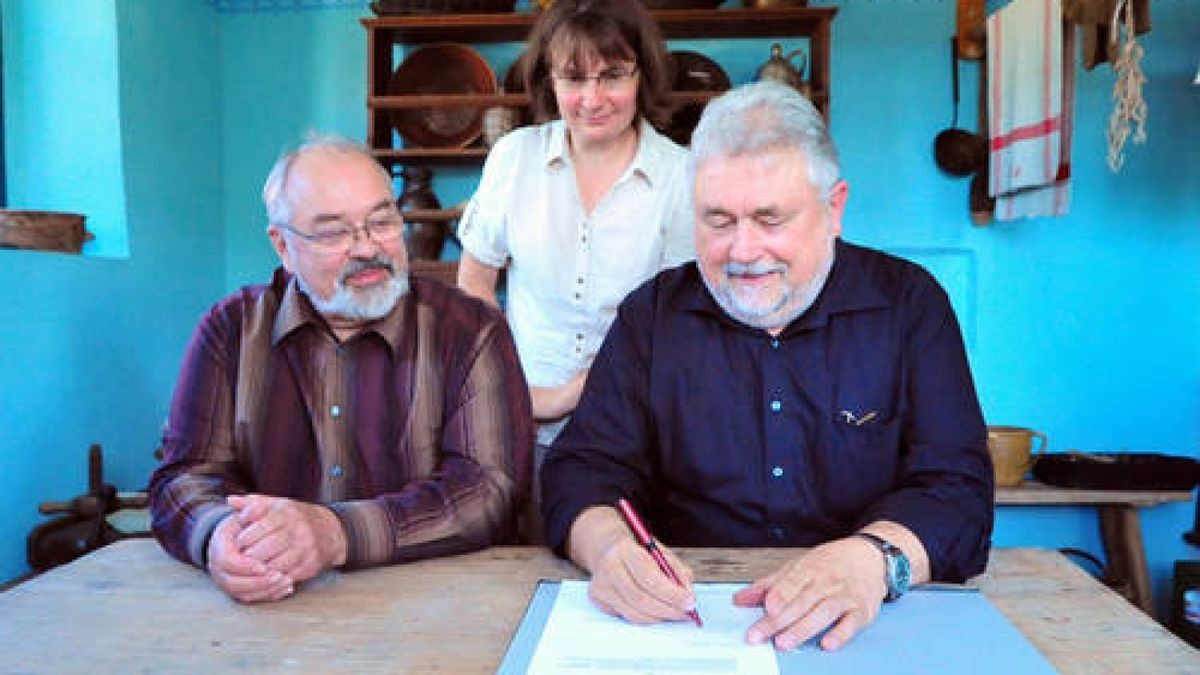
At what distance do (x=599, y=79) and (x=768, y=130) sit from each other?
2.29ft

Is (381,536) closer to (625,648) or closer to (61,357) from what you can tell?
(625,648)

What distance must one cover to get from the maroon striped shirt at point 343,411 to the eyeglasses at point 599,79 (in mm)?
689

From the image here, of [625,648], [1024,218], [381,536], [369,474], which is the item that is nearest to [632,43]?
[369,474]

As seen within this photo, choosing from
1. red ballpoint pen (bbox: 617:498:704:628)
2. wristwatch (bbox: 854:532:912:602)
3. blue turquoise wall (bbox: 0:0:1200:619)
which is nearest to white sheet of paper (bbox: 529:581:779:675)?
red ballpoint pen (bbox: 617:498:704:628)

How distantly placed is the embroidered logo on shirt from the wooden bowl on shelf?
2.65 metres

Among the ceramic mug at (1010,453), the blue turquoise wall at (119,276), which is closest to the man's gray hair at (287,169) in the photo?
the blue turquoise wall at (119,276)

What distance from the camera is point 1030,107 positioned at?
10.3ft

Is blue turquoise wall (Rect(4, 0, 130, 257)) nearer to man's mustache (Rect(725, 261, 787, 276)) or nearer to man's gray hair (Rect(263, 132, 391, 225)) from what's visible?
man's gray hair (Rect(263, 132, 391, 225))

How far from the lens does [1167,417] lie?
148 inches

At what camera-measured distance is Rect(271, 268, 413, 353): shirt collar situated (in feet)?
5.08

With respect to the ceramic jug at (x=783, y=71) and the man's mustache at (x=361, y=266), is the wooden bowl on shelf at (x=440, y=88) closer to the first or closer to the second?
the ceramic jug at (x=783, y=71)

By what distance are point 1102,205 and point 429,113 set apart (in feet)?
9.33

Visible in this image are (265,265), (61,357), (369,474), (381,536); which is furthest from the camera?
(265,265)

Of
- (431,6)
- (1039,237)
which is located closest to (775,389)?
(431,6)
